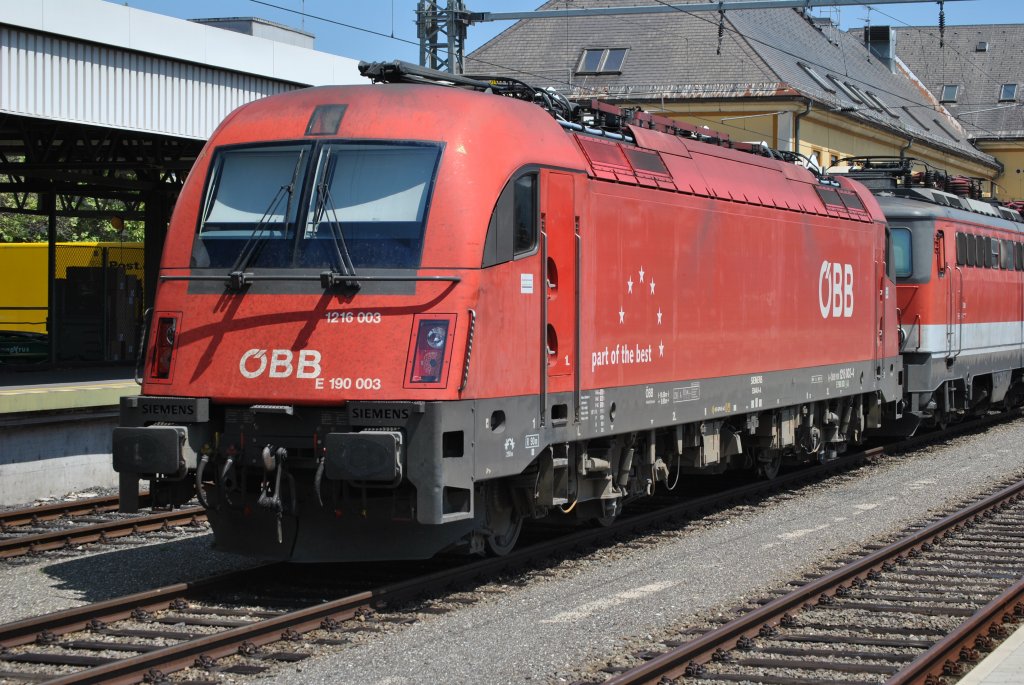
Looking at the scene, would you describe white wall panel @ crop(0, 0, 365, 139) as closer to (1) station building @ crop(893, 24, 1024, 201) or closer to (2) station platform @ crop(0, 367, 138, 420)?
(2) station platform @ crop(0, 367, 138, 420)

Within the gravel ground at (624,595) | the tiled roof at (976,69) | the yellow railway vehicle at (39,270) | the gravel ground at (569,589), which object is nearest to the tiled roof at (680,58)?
the tiled roof at (976,69)

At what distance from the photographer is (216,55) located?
58.7 ft

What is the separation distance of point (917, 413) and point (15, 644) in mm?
14973

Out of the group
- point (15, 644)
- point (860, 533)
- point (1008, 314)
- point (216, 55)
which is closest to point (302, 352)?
point (15, 644)

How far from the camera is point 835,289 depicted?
53.6ft

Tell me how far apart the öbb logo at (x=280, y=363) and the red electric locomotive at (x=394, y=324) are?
0.01 m

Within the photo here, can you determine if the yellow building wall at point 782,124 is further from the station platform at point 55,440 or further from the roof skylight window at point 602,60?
the station platform at point 55,440

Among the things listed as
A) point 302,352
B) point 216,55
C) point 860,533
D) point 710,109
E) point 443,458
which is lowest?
point 860,533

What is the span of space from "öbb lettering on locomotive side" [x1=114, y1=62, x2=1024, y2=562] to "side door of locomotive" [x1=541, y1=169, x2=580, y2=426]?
0.06 feet

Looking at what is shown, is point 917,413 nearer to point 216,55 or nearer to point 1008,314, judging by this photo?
point 1008,314

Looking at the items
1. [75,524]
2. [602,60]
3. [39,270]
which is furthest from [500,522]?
[602,60]

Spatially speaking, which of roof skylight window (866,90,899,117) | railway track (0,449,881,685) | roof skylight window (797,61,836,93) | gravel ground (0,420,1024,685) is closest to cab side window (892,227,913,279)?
gravel ground (0,420,1024,685)

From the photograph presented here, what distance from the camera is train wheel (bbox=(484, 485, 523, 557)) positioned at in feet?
33.6

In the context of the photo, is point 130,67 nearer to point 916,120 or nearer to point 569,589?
point 569,589
